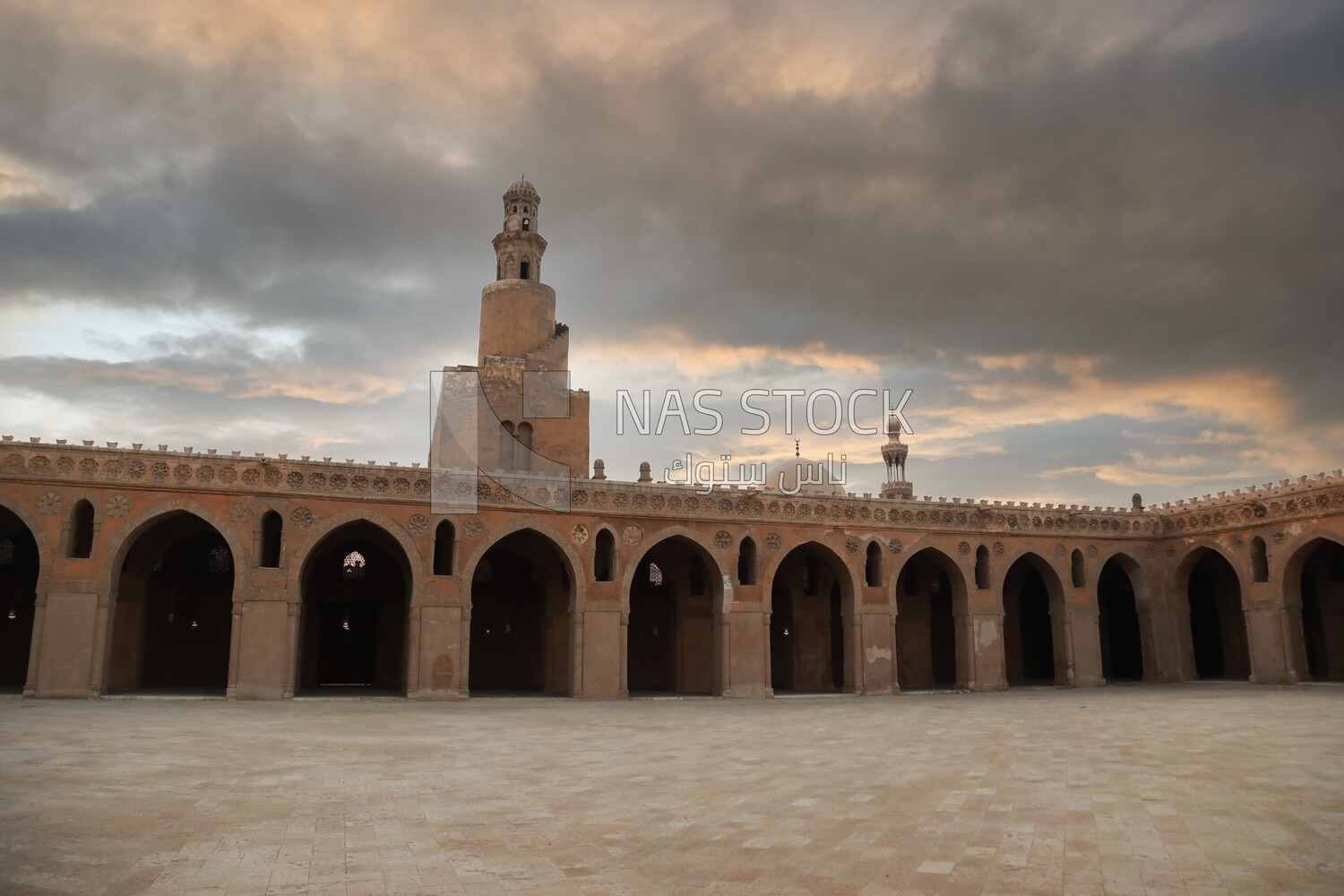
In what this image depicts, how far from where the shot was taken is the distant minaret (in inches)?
1855

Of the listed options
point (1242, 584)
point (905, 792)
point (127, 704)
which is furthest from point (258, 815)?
point (1242, 584)

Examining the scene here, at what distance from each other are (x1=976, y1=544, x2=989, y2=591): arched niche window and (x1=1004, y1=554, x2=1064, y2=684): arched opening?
397 centimetres

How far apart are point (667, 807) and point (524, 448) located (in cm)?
2289

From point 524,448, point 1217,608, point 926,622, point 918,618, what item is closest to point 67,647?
point 524,448

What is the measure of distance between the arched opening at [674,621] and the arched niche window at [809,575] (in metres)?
4.44

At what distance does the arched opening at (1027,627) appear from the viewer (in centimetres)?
3812

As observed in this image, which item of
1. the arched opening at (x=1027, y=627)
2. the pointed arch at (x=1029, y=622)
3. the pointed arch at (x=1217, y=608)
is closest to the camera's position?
the pointed arch at (x=1217, y=608)

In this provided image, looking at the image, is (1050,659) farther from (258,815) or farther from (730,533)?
(258,815)

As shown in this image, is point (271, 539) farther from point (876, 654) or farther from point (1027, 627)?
point (1027, 627)

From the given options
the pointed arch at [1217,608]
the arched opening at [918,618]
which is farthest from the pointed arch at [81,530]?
the pointed arch at [1217,608]

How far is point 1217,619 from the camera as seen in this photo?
38.9 m

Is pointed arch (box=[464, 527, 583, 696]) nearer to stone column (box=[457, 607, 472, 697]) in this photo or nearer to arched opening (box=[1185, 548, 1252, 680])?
stone column (box=[457, 607, 472, 697])

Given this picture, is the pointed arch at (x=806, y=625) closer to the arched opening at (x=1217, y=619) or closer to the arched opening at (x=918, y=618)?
the arched opening at (x=918, y=618)

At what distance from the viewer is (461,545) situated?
27.1 meters
